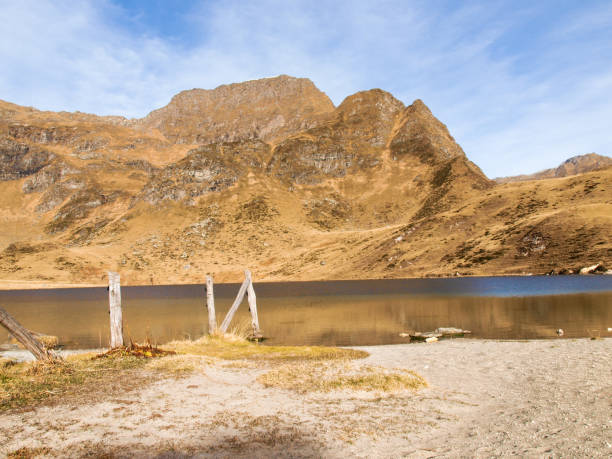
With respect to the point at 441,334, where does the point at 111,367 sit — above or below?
above

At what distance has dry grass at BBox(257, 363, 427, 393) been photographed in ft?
39.0

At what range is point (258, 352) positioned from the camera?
65.0ft

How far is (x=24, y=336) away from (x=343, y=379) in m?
9.64

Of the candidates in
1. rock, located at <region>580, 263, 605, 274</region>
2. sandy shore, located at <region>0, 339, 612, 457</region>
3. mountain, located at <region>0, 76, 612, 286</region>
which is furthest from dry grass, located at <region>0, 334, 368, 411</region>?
mountain, located at <region>0, 76, 612, 286</region>

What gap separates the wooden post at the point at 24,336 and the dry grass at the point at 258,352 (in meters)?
5.62

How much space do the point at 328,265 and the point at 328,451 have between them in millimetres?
108732

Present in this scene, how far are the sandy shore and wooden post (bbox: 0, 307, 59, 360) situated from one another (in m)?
4.02

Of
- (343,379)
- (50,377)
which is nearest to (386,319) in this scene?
(343,379)

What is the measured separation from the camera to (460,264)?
9062cm

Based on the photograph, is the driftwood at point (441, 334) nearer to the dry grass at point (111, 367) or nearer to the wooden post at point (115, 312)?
the dry grass at point (111, 367)

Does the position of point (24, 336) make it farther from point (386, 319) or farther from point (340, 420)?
point (386, 319)

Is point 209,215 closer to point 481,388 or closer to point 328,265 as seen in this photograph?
point 328,265

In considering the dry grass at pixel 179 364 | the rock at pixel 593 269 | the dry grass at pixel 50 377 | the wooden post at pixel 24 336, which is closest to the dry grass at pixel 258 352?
the dry grass at pixel 179 364

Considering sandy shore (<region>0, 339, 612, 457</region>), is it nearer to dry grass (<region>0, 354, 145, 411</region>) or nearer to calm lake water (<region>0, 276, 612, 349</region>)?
dry grass (<region>0, 354, 145, 411</region>)
